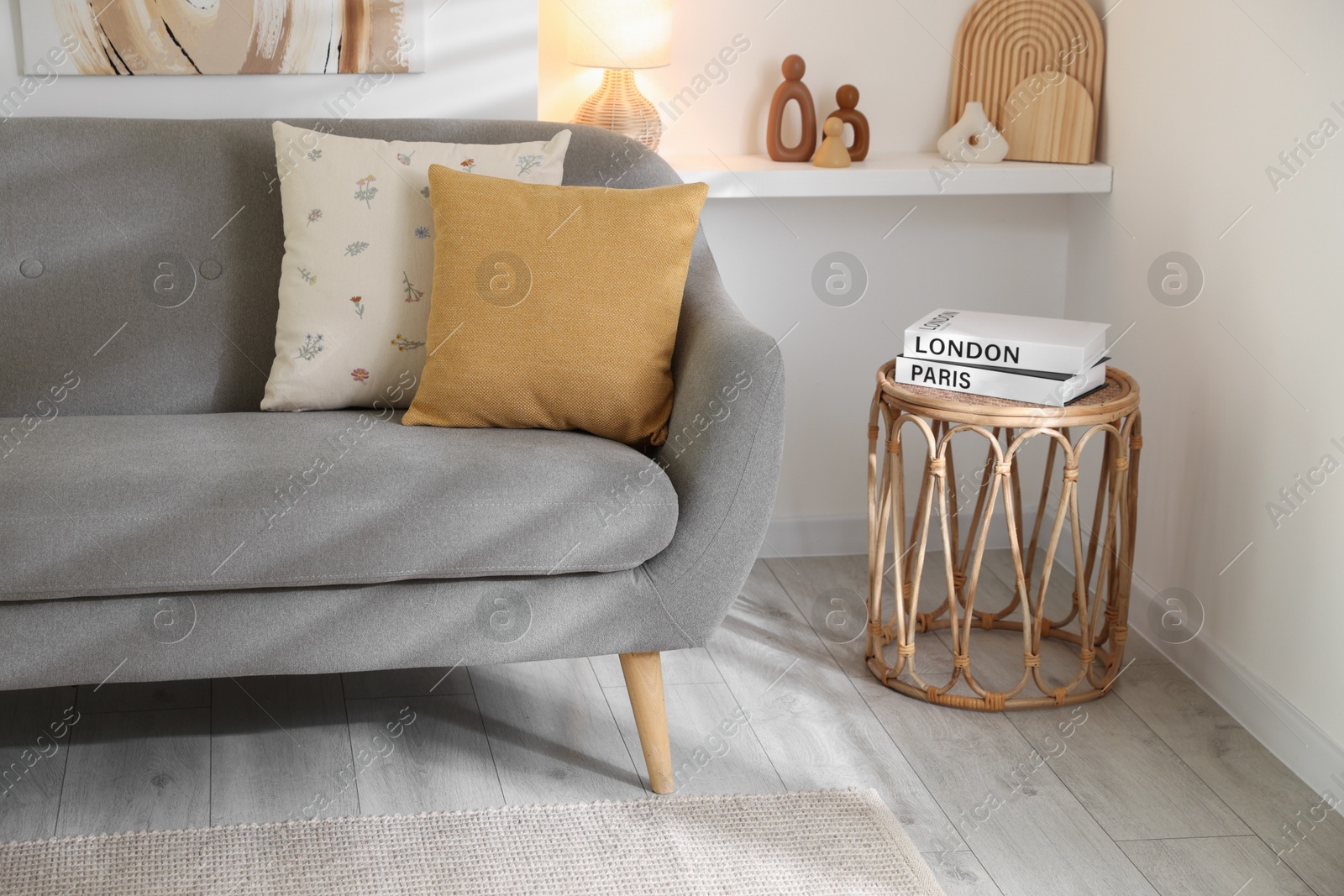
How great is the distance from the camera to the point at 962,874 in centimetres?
162

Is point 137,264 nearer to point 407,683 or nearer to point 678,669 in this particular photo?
point 407,683

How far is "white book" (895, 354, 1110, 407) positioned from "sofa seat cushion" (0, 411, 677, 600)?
0.52m

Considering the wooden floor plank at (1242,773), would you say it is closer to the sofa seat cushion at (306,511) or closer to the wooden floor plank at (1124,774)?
the wooden floor plank at (1124,774)

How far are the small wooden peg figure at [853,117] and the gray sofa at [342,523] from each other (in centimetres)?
68

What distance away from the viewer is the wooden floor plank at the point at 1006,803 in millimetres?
1626

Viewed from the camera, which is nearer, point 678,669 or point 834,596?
point 678,669

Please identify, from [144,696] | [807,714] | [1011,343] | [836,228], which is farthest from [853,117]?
[144,696]

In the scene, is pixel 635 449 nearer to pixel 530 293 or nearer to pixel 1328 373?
pixel 530 293

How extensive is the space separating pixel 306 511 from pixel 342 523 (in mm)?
48

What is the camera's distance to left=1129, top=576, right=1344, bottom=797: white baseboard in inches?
71.7

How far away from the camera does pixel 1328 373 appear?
1821 millimetres

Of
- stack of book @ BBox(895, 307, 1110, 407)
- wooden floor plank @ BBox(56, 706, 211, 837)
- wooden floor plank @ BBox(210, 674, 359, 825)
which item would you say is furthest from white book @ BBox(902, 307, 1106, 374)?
wooden floor plank @ BBox(56, 706, 211, 837)

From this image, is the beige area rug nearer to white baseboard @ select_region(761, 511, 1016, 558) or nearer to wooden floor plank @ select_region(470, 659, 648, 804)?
wooden floor plank @ select_region(470, 659, 648, 804)

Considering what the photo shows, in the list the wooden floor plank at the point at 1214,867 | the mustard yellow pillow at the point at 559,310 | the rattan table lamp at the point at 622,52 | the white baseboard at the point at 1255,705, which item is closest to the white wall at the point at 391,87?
the rattan table lamp at the point at 622,52
